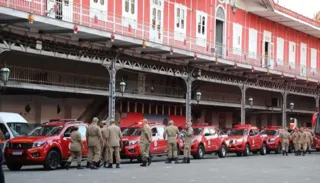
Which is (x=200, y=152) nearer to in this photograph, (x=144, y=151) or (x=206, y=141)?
(x=206, y=141)

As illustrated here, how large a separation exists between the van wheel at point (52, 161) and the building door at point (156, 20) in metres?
16.8

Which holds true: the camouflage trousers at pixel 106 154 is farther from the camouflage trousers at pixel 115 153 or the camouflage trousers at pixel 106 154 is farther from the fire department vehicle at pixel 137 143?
the fire department vehicle at pixel 137 143

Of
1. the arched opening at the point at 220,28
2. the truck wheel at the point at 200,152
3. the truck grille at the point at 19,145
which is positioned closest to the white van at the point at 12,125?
the truck grille at the point at 19,145

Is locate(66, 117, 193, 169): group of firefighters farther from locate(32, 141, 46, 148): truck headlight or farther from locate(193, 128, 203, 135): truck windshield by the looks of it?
locate(193, 128, 203, 135): truck windshield

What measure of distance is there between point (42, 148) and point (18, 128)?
4.40m

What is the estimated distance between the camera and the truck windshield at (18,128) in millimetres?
25609

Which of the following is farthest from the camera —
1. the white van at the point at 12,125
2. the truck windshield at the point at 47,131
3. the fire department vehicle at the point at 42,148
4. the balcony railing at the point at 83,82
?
the balcony railing at the point at 83,82

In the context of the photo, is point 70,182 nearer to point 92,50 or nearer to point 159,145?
point 159,145

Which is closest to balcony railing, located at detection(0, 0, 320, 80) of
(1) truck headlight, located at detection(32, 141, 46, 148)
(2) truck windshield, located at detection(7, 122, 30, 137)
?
(2) truck windshield, located at detection(7, 122, 30, 137)

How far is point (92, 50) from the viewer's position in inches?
1329

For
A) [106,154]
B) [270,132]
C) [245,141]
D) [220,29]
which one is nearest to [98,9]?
[245,141]

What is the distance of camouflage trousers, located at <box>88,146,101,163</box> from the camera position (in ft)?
75.3

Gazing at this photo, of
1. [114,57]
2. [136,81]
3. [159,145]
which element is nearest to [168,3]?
[136,81]

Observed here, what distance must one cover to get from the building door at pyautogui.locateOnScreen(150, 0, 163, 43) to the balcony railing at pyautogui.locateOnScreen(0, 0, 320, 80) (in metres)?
0.09
